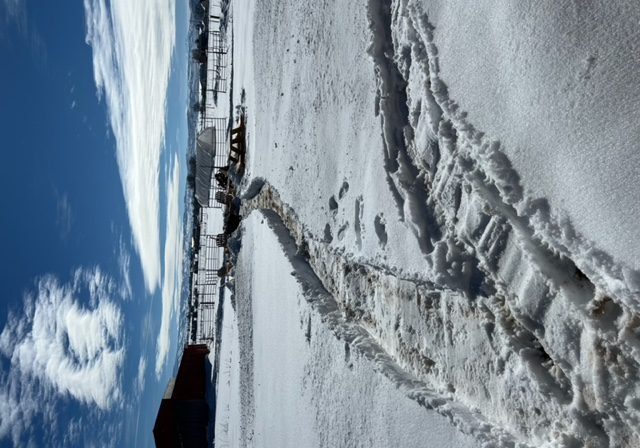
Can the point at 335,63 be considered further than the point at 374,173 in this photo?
Yes

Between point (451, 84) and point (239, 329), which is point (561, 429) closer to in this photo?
point (451, 84)

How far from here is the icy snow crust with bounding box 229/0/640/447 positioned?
5.40 ft

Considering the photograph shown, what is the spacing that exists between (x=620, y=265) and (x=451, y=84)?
4.01 feet

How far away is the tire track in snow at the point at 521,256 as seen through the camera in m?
1.63

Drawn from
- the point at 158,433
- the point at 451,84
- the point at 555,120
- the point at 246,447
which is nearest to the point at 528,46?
the point at 555,120

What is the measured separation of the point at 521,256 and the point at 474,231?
12.1 inches

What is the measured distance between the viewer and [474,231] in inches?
89.0

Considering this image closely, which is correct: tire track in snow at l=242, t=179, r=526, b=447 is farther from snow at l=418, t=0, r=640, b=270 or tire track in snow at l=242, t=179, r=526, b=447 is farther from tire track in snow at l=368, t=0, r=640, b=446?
snow at l=418, t=0, r=640, b=270

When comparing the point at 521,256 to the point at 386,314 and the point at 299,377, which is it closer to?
the point at 386,314

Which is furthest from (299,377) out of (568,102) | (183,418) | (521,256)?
(183,418)

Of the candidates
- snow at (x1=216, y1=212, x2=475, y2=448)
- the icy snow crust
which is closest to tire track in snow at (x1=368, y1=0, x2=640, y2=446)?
the icy snow crust

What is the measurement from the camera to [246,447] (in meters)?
6.40

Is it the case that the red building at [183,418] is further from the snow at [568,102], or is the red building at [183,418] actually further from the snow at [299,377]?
the snow at [568,102]

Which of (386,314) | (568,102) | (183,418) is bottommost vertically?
(386,314)
